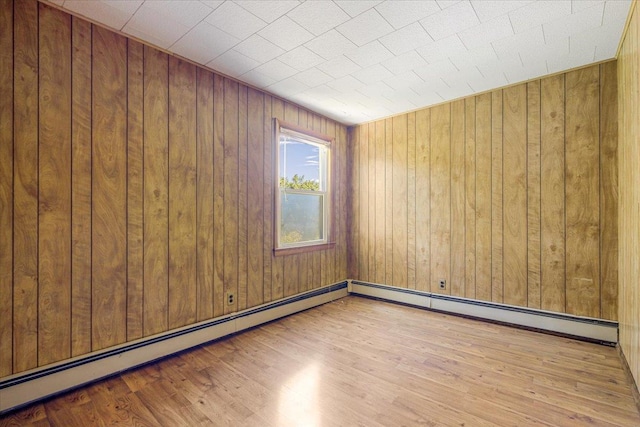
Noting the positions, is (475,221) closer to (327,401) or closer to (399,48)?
(399,48)

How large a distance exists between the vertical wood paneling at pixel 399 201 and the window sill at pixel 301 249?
895 millimetres

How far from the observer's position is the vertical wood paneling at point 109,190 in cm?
206

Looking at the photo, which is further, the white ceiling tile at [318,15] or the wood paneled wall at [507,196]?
the wood paneled wall at [507,196]

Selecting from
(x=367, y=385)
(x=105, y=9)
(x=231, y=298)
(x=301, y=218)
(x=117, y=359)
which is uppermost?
(x=105, y=9)

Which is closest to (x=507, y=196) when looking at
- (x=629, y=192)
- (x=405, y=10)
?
(x=629, y=192)

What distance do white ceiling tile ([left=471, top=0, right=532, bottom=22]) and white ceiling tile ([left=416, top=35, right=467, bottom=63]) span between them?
0.84ft

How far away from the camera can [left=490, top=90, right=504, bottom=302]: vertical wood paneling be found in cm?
313

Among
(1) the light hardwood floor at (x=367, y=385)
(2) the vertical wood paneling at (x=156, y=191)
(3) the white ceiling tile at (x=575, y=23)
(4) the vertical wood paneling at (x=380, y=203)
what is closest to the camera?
(1) the light hardwood floor at (x=367, y=385)

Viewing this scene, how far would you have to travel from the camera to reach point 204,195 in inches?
105

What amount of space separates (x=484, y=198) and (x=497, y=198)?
13 centimetres

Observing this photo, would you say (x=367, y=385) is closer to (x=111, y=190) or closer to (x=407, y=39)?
(x=111, y=190)

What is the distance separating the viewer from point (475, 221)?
3.31 metres

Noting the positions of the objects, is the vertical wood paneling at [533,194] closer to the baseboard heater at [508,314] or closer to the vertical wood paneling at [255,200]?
the baseboard heater at [508,314]

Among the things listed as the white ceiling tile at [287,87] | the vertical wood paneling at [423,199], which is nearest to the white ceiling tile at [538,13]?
the vertical wood paneling at [423,199]
